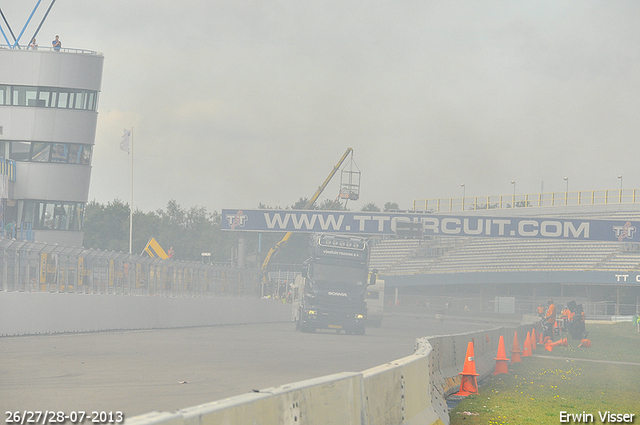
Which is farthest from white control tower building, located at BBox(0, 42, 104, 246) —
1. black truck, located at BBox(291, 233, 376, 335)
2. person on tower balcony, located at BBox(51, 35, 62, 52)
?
black truck, located at BBox(291, 233, 376, 335)

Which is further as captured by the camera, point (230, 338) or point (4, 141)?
point (4, 141)

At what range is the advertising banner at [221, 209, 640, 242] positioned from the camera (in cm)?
6372

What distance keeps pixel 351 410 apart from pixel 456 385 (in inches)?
327

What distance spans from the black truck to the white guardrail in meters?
22.9

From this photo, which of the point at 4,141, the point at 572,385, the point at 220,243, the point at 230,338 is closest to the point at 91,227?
the point at 220,243

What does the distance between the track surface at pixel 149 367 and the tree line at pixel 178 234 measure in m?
74.3

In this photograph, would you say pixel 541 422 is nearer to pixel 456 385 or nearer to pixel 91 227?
pixel 456 385

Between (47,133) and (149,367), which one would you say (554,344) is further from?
(47,133)

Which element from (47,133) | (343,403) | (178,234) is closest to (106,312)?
(343,403)

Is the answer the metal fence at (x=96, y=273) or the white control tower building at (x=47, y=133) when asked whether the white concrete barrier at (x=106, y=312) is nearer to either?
the metal fence at (x=96, y=273)

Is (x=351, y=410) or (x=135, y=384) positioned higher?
(x=351, y=410)

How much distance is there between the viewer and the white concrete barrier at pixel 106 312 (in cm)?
2384

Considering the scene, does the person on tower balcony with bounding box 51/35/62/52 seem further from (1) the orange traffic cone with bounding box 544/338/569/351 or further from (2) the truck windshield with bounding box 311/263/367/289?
(1) the orange traffic cone with bounding box 544/338/569/351

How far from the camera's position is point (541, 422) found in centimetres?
1077
